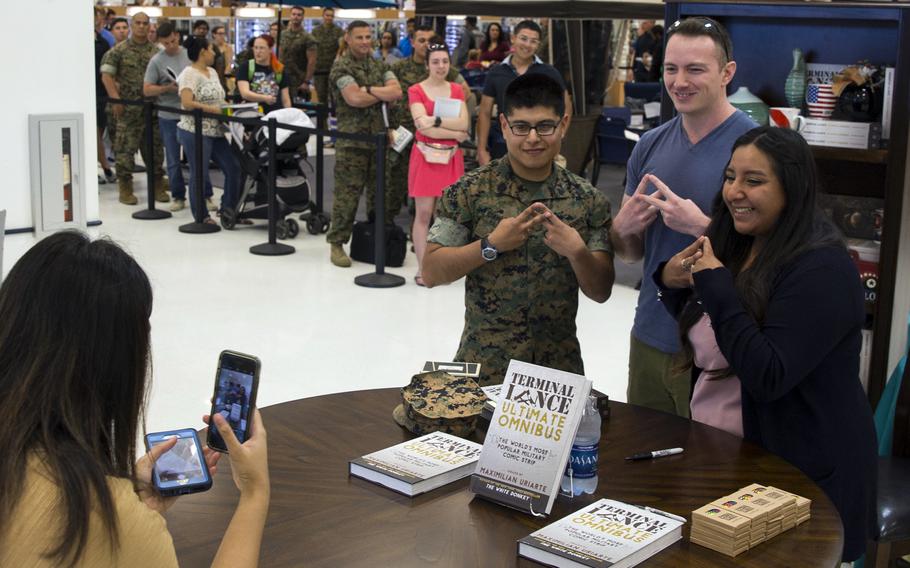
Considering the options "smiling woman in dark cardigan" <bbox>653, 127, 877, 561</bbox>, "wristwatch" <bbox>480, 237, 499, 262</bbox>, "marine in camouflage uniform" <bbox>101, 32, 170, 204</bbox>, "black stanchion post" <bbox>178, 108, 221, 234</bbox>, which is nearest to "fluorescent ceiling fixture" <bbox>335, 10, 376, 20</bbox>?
"marine in camouflage uniform" <bbox>101, 32, 170, 204</bbox>

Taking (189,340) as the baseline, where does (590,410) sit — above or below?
above

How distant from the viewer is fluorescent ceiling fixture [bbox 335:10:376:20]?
58.9 feet

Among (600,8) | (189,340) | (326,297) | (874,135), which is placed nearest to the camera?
(874,135)

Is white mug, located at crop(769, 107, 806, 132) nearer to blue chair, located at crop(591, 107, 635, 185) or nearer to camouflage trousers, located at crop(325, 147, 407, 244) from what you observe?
camouflage trousers, located at crop(325, 147, 407, 244)

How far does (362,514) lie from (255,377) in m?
0.41

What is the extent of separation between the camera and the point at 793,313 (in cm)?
232

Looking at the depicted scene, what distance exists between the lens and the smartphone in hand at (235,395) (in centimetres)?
178

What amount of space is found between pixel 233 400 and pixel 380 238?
5.39 meters

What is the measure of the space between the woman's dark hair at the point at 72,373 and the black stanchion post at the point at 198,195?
24.1 feet

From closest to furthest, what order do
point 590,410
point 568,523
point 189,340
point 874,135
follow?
point 568,523, point 590,410, point 874,135, point 189,340

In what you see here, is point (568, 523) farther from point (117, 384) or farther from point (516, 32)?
point (516, 32)

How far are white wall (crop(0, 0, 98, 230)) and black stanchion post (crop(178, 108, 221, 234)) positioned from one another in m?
5.42

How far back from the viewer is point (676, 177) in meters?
3.04

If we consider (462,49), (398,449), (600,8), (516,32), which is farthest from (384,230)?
(462,49)
